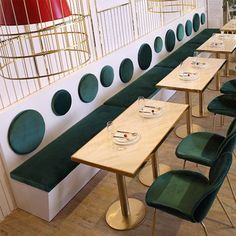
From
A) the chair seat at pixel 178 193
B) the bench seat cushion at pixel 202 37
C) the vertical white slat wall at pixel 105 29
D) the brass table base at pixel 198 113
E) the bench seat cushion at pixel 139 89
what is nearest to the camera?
the chair seat at pixel 178 193

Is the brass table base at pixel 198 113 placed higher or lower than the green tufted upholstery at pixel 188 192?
lower

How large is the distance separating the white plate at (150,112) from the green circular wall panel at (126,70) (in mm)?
1507

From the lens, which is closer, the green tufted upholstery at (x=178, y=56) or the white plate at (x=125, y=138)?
the white plate at (x=125, y=138)

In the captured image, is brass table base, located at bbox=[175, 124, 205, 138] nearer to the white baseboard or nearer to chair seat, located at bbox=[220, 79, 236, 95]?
chair seat, located at bbox=[220, 79, 236, 95]

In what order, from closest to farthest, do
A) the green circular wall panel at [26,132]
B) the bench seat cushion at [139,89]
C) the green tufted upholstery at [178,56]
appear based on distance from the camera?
the green circular wall panel at [26,132] → the bench seat cushion at [139,89] → the green tufted upholstery at [178,56]

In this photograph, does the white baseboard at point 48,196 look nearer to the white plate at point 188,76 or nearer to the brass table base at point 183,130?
the brass table base at point 183,130

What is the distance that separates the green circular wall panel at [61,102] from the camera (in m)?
3.22

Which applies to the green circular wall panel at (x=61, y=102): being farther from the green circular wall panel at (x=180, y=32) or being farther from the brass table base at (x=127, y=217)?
the green circular wall panel at (x=180, y=32)

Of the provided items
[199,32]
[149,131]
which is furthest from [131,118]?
[199,32]

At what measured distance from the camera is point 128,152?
7.45 feet

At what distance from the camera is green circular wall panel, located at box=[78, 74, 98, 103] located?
359cm

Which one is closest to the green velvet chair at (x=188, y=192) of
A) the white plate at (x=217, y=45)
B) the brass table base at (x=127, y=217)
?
the brass table base at (x=127, y=217)

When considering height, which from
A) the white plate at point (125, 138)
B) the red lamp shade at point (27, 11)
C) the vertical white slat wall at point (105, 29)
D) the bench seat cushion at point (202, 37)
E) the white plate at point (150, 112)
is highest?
the red lamp shade at point (27, 11)

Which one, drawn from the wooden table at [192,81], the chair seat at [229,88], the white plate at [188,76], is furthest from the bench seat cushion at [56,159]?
the chair seat at [229,88]
